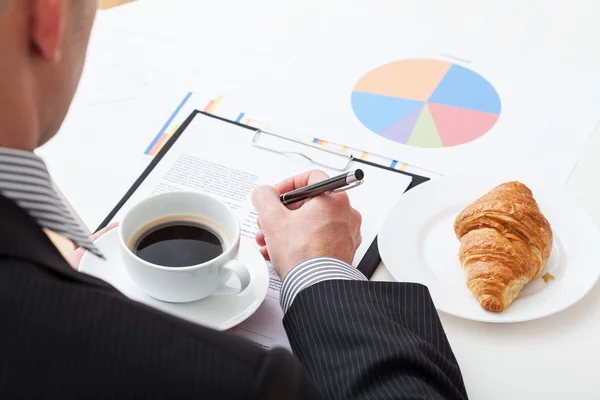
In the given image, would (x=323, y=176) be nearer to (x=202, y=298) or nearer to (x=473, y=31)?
(x=202, y=298)

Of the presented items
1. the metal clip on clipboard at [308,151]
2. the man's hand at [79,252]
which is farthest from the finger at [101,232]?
the metal clip on clipboard at [308,151]

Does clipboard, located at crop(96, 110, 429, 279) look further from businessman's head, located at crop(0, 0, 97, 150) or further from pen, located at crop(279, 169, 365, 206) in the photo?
businessman's head, located at crop(0, 0, 97, 150)

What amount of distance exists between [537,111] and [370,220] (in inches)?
15.8

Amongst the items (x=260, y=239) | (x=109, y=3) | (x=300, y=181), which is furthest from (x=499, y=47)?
(x=109, y=3)

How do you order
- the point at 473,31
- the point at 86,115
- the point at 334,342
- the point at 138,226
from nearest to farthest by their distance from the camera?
the point at 334,342
the point at 138,226
the point at 86,115
the point at 473,31

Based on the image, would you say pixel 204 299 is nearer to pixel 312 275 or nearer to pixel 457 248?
pixel 312 275

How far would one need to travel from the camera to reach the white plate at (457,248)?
0.82 metres

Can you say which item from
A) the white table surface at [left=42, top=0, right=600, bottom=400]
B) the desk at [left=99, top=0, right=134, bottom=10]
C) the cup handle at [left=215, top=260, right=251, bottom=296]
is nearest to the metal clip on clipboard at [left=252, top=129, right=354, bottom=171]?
the white table surface at [left=42, top=0, right=600, bottom=400]

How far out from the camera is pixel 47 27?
457 mm

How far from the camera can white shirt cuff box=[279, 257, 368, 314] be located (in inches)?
30.1

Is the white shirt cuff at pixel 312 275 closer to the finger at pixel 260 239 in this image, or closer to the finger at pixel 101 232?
the finger at pixel 260 239

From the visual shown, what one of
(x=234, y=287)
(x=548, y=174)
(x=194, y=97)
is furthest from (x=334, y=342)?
(x=194, y=97)

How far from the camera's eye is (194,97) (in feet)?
3.87

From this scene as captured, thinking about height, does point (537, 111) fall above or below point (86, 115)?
above
